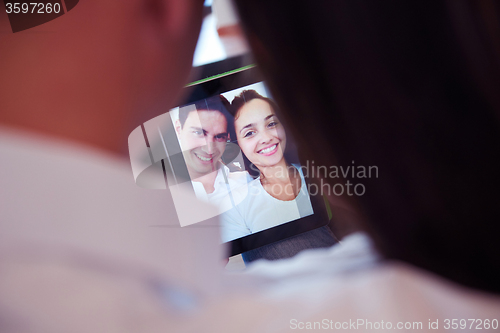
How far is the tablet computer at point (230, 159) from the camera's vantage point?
1.17 ft

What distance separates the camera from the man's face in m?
0.36

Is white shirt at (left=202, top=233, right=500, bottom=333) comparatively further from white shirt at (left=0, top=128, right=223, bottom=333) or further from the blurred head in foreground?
the blurred head in foreground

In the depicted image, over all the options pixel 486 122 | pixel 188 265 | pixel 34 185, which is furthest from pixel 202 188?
pixel 486 122

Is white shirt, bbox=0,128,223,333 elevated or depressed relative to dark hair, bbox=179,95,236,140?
depressed

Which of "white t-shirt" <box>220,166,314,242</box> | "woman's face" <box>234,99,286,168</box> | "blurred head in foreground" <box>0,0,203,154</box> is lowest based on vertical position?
"white t-shirt" <box>220,166,314,242</box>

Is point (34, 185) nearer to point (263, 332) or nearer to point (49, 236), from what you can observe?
point (49, 236)

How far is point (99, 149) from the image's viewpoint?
358mm

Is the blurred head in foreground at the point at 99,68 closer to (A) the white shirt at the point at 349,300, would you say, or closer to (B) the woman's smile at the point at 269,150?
(B) the woman's smile at the point at 269,150

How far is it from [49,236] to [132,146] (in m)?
0.14

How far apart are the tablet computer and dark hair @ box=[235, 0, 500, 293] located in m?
0.05

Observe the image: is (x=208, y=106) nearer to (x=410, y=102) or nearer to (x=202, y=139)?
(x=202, y=139)

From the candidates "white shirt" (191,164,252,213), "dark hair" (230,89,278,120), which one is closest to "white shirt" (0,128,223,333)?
"white shirt" (191,164,252,213)

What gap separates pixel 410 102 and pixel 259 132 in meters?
0.17

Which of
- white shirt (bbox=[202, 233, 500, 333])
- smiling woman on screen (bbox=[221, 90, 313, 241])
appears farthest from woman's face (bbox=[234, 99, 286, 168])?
white shirt (bbox=[202, 233, 500, 333])
